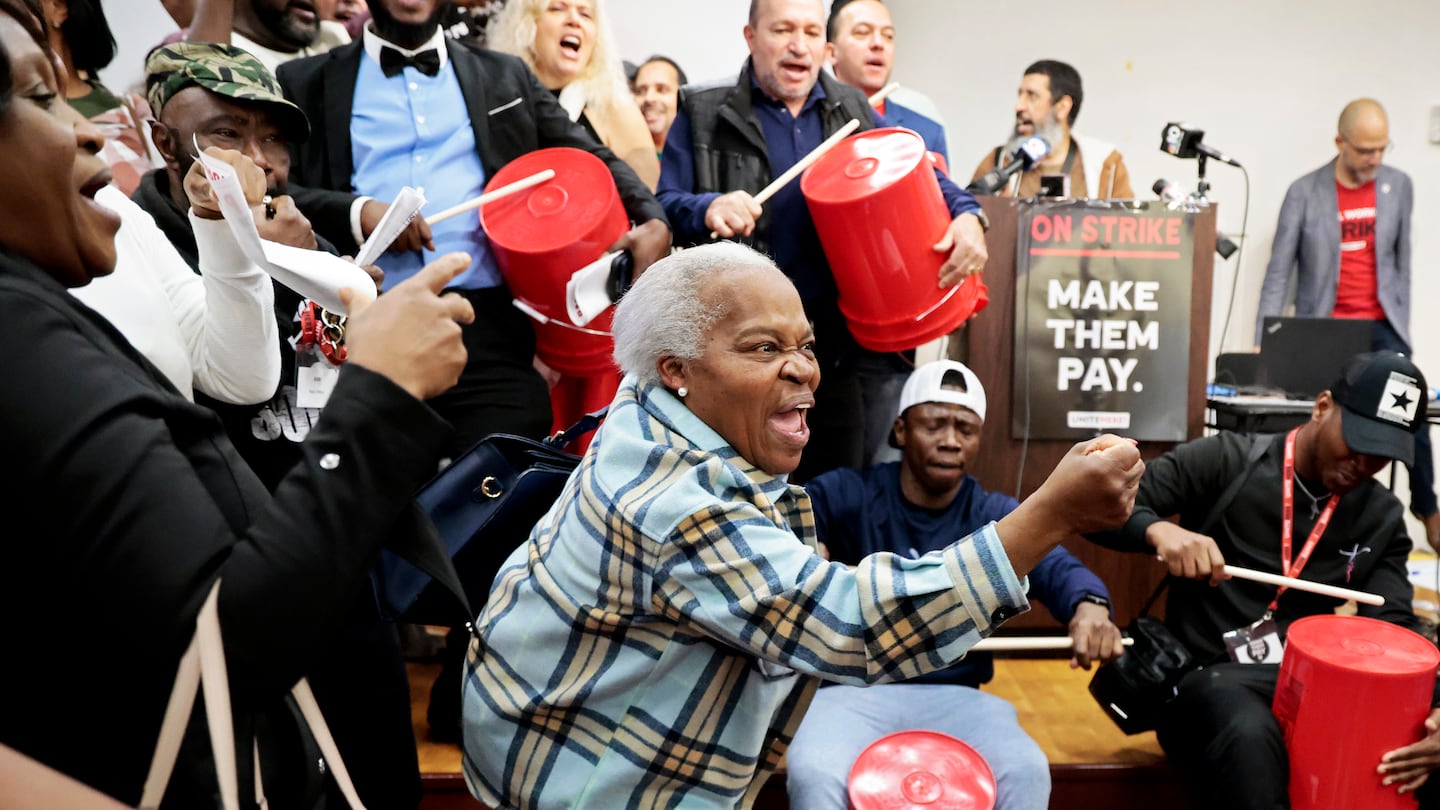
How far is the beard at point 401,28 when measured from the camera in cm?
248

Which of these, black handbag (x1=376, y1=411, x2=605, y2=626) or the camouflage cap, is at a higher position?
the camouflage cap

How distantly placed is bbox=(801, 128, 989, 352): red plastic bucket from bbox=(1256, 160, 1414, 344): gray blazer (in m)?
4.05

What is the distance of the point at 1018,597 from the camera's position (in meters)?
1.14

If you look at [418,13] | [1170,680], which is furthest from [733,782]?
[418,13]

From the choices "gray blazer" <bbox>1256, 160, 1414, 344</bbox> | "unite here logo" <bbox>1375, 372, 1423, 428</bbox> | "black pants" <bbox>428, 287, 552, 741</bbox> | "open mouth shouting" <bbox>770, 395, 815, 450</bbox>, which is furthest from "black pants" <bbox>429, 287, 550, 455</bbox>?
"gray blazer" <bbox>1256, 160, 1414, 344</bbox>

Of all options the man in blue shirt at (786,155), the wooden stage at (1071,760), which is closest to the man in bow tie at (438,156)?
the man in blue shirt at (786,155)

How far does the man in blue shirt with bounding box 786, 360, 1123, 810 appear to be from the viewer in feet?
7.63

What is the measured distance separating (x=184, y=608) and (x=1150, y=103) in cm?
666

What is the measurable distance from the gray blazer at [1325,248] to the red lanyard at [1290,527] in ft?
11.8

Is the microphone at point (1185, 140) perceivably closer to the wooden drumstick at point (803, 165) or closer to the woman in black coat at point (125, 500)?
the wooden drumstick at point (803, 165)

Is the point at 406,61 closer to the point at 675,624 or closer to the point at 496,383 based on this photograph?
the point at 496,383

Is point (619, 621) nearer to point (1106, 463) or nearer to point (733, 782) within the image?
point (733, 782)

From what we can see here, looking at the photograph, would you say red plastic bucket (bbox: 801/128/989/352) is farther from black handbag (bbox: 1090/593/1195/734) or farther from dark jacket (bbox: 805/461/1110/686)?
black handbag (bbox: 1090/593/1195/734)

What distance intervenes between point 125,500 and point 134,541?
0.03 meters
